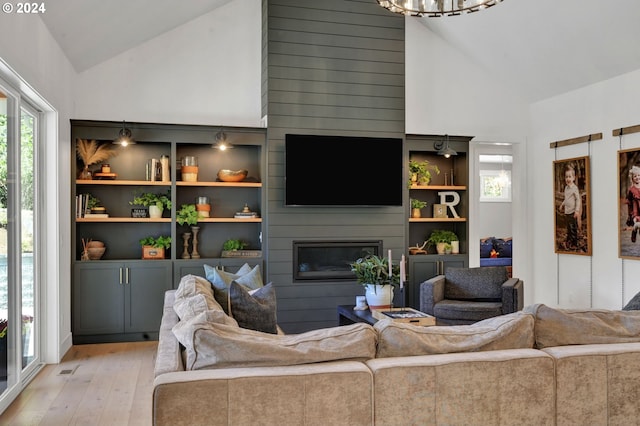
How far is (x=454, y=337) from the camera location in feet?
7.77

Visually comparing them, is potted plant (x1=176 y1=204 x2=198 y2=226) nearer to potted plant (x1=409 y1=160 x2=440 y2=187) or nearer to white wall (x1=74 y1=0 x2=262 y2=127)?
white wall (x1=74 y1=0 x2=262 y2=127)

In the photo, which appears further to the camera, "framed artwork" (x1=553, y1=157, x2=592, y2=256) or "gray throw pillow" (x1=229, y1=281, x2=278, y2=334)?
"framed artwork" (x1=553, y1=157, x2=592, y2=256)

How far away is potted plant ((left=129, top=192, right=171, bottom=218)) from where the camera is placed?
6137mm

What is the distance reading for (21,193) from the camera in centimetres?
413

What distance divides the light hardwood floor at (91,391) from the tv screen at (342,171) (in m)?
2.27

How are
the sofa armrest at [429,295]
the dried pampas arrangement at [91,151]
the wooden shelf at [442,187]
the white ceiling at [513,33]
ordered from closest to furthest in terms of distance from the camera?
the white ceiling at [513,33] → the sofa armrest at [429,295] → the dried pampas arrangement at [91,151] → the wooden shelf at [442,187]

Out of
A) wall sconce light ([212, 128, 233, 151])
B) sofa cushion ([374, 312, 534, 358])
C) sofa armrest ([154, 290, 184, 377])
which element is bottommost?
sofa armrest ([154, 290, 184, 377])

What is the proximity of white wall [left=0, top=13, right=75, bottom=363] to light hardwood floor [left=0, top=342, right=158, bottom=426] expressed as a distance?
30 centimetres

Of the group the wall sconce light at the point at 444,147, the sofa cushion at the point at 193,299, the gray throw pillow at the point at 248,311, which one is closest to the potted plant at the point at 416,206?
the wall sconce light at the point at 444,147

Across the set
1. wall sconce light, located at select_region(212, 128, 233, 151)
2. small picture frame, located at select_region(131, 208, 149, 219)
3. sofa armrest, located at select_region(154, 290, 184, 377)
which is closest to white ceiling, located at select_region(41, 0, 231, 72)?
wall sconce light, located at select_region(212, 128, 233, 151)

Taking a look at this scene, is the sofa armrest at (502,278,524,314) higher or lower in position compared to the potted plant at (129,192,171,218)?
lower

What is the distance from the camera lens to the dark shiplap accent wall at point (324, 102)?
616cm

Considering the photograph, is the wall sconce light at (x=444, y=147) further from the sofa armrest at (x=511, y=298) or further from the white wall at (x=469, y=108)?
the sofa armrest at (x=511, y=298)

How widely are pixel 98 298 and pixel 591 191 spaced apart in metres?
5.31
